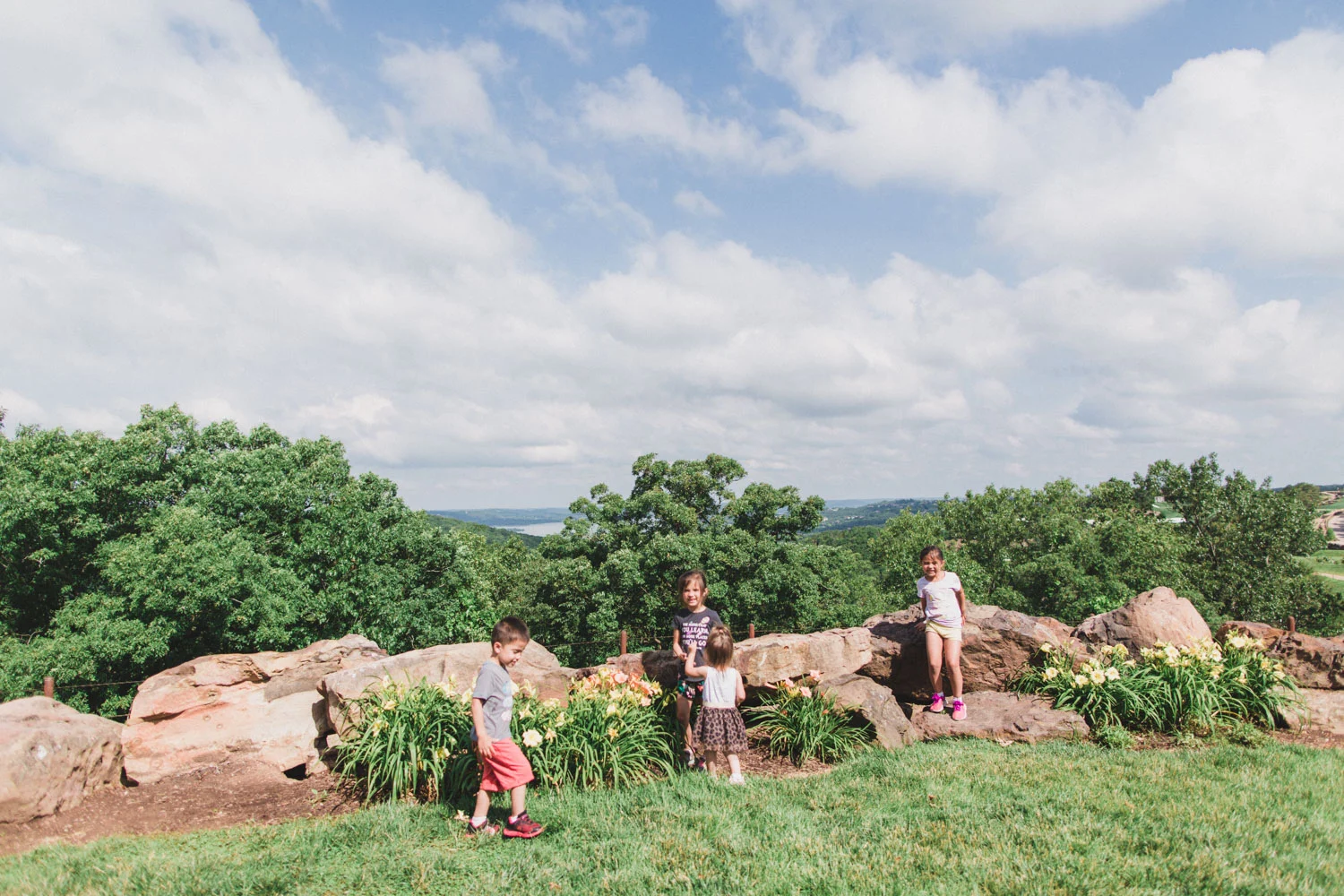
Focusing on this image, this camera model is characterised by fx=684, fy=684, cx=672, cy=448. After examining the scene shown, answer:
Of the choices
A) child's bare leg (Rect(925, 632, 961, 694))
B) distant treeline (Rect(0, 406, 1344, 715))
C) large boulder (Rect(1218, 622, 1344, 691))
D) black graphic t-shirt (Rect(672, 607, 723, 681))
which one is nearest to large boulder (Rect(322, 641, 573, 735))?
black graphic t-shirt (Rect(672, 607, 723, 681))

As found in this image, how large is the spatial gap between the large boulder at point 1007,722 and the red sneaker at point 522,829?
421cm

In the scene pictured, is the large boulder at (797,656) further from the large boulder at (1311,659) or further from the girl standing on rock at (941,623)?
the large boulder at (1311,659)

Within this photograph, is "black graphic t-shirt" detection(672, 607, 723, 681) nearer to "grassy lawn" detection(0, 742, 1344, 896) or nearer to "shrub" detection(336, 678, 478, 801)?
"grassy lawn" detection(0, 742, 1344, 896)

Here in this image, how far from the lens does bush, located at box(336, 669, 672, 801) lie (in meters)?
5.96

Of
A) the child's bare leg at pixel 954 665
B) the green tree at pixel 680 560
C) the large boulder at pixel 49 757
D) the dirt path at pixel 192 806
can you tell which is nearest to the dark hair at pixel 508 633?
the dirt path at pixel 192 806

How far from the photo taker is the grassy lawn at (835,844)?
13.1 feet

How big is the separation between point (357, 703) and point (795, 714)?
14.5 feet

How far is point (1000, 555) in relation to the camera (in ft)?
97.2

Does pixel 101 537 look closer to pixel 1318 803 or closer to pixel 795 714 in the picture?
pixel 795 714

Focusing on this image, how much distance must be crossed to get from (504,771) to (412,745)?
1388 mm

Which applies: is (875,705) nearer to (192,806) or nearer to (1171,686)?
(1171,686)

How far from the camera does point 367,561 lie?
667 inches

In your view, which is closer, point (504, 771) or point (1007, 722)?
point (504, 771)

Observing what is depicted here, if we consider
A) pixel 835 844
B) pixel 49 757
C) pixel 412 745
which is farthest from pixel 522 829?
pixel 49 757
